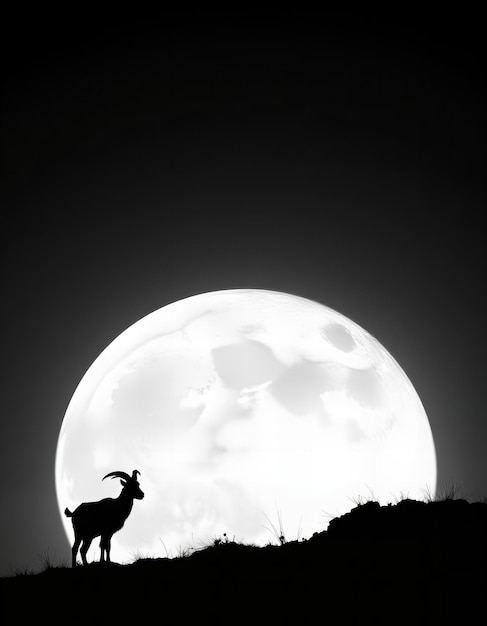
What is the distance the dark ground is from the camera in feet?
41.9

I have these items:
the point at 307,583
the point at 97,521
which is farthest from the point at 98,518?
the point at 307,583

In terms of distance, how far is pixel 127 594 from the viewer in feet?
45.8

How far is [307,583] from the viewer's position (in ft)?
43.9

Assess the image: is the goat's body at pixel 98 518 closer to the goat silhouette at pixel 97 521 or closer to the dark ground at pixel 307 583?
A: the goat silhouette at pixel 97 521

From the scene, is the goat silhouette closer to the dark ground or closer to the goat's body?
the goat's body

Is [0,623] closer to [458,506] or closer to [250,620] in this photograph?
[250,620]

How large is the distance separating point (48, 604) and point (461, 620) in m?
7.74

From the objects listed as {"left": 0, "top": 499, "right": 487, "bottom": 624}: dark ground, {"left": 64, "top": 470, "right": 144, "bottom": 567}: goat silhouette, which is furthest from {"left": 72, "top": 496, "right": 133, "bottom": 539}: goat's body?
{"left": 0, "top": 499, "right": 487, "bottom": 624}: dark ground

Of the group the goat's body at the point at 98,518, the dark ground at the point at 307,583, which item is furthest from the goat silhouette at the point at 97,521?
the dark ground at the point at 307,583

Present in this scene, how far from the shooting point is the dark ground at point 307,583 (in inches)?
503

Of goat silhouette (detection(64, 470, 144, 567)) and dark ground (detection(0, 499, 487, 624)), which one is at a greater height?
goat silhouette (detection(64, 470, 144, 567))

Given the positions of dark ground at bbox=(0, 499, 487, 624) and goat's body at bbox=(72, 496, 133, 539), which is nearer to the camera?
dark ground at bbox=(0, 499, 487, 624)

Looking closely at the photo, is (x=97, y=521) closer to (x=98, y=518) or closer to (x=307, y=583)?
(x=98, y=518)

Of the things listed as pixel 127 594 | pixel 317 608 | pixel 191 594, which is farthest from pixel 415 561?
pixel 127 594
